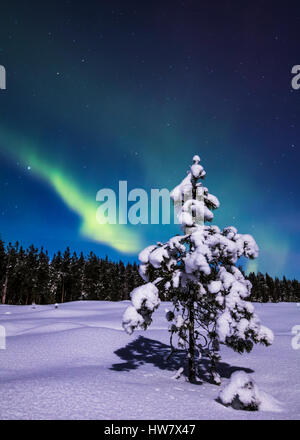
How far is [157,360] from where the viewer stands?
36.9 ft

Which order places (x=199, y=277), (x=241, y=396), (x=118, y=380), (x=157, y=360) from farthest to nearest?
(x=157, y=360)
(x=199, y=277)
(x=118, y=380)
(x=241, y=396)

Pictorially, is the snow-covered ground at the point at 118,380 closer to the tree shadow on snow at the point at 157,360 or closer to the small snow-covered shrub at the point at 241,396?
the tree shadow on snow at the point at 157,360

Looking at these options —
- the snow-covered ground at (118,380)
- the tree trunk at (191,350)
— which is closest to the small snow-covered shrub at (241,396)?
the snow-covered ground at (118,380)

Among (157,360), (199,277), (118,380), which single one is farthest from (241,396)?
(157,360)

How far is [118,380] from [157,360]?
404 centimetres

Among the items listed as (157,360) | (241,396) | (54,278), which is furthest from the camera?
(54,278)

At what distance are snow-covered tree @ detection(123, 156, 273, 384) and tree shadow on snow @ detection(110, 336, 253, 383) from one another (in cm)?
164

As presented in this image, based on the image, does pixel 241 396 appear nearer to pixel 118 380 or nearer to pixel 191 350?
pixel 191 350

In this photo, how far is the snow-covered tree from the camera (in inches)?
296

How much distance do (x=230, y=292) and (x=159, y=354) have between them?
618cm

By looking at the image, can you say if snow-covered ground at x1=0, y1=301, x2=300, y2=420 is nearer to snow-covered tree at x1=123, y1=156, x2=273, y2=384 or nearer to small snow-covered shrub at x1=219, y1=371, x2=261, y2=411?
small snow-covered shrub at x1=219, y1=371, x2=261, y2=411

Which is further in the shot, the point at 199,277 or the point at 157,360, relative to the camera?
the point at 157,360

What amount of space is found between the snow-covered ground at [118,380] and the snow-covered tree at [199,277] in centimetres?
147

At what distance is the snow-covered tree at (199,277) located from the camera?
7520 millimetres
